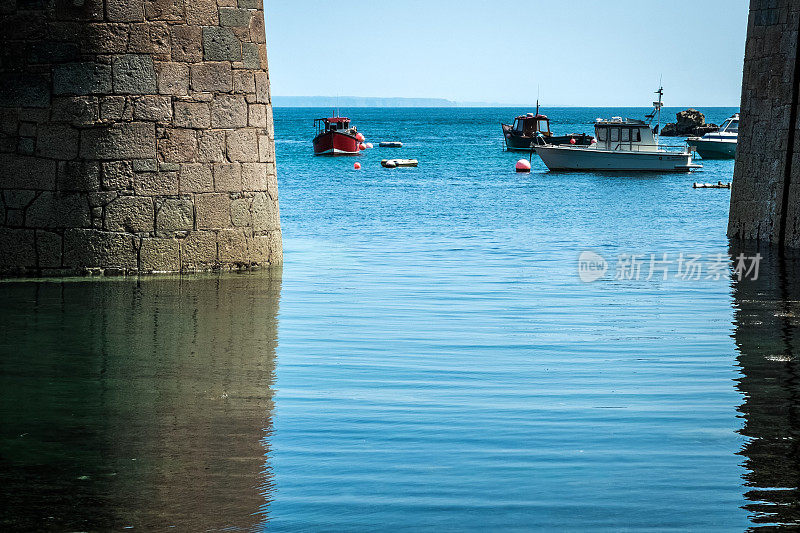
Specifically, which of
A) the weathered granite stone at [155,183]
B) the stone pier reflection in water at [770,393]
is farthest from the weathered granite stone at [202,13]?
the stone pier reflection in water at [770,393]

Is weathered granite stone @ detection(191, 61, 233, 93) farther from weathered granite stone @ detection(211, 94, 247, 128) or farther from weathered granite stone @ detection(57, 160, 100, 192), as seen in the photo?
weathered granite stone @ detection(57, 160, 100, 192)

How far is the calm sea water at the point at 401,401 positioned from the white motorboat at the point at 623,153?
1110 inches

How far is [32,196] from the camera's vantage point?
10562mm

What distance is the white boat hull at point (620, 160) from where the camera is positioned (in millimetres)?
41125

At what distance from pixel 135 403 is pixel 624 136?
125ft

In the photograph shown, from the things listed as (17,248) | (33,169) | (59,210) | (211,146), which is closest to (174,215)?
(211,146)

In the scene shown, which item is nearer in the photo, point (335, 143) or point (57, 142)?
point (57, 142)

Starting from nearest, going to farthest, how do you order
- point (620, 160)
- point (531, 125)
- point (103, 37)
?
point (103, 37) → point (620, 160) → point (531, 125)

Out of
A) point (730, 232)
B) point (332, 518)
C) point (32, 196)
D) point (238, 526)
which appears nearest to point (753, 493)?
point (332, 518)

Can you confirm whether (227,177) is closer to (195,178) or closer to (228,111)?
(195,178)

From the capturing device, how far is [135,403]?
6551 millimetres

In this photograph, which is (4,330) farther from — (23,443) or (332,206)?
(332,206)

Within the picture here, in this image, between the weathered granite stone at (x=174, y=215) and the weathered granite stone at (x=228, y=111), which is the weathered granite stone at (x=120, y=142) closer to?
the weathered granite stone at (x=174, y=215)

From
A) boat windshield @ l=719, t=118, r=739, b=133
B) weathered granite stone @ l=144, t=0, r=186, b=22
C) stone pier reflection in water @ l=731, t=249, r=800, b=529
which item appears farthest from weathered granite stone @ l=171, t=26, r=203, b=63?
boat windshield @ l=719, t=118, r=739, b=133
